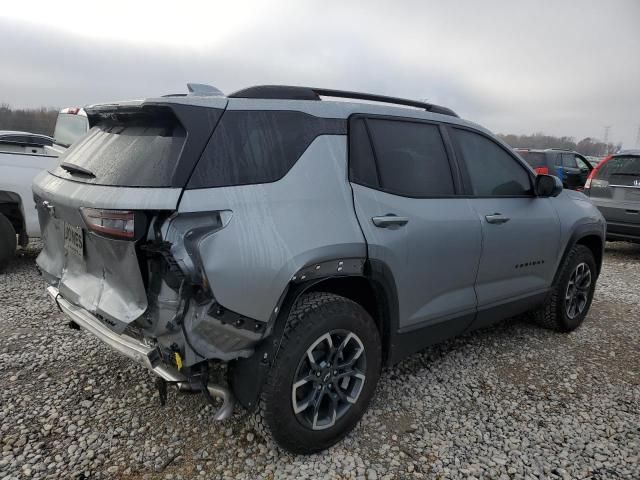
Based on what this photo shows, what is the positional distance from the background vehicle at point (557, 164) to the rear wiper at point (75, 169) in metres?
10.6

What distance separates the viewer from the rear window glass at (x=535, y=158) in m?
12.5

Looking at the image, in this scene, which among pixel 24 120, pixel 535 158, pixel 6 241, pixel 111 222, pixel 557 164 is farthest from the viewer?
pixel 24 120

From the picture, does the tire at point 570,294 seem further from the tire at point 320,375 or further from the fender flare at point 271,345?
the fender flare at point 271,345

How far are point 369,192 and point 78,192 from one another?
4.77 ft

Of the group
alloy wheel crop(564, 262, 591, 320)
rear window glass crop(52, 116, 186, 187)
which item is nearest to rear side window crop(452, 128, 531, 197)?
alloy wheel crop(564, 262, 591, 320)

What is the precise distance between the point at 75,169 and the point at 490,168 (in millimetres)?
2720

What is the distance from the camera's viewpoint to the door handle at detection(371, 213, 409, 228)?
2.53 meters

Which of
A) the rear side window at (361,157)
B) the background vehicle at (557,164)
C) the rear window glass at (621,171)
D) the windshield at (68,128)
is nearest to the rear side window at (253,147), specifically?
the rear side window at (361,157)

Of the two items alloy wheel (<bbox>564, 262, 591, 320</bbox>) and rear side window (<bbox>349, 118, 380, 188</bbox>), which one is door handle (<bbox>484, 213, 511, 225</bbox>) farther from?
alloy wheel (<bbox>564, 262, 591, 320</bbox>)

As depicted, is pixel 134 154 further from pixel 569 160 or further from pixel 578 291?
pixel 569 160

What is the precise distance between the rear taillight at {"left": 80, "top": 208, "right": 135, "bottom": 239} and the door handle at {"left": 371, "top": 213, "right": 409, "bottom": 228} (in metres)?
1.21

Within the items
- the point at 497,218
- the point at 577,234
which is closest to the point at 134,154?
the point at 497,218

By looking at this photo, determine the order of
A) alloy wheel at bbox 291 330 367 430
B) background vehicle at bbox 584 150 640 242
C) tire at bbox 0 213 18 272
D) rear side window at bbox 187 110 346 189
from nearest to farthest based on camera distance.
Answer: rear side window at bbox 187 110 346 189 < alloy wheel at bbox 291 330 367 430 < tire at bbox 0 213 18 272 < background vehicle at bbox 584 150 640 242

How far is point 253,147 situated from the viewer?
2.20 metres
